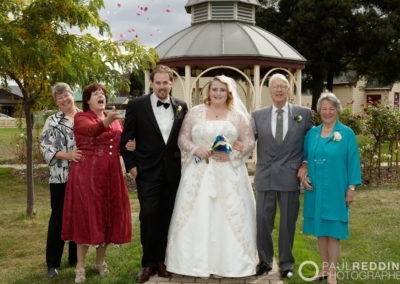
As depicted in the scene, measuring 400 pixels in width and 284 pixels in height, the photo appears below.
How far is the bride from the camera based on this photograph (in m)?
4.50

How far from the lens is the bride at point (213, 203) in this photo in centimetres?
450

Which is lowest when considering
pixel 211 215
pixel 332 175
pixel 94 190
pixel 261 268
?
pixel 261 268

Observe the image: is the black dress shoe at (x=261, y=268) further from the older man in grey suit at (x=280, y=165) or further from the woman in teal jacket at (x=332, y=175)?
the woman in teal jacket at (x=332, y=175)

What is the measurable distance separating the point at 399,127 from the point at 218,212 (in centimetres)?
832

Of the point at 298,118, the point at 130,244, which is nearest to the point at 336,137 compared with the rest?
the point at 298,118

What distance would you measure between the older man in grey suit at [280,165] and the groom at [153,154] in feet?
3.33

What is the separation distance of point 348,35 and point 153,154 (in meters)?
18.0

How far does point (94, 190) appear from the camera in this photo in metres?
4.38

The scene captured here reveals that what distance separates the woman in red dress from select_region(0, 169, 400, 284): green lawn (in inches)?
22.2

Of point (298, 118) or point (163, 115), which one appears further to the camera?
point (163, 115)

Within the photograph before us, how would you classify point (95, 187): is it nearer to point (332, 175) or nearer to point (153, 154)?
point (153, 154)

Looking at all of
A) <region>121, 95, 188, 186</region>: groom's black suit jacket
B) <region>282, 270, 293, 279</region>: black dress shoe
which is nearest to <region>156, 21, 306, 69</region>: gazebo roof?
<region>121, 95, 188, 186</region>: groom's black suit jacket
